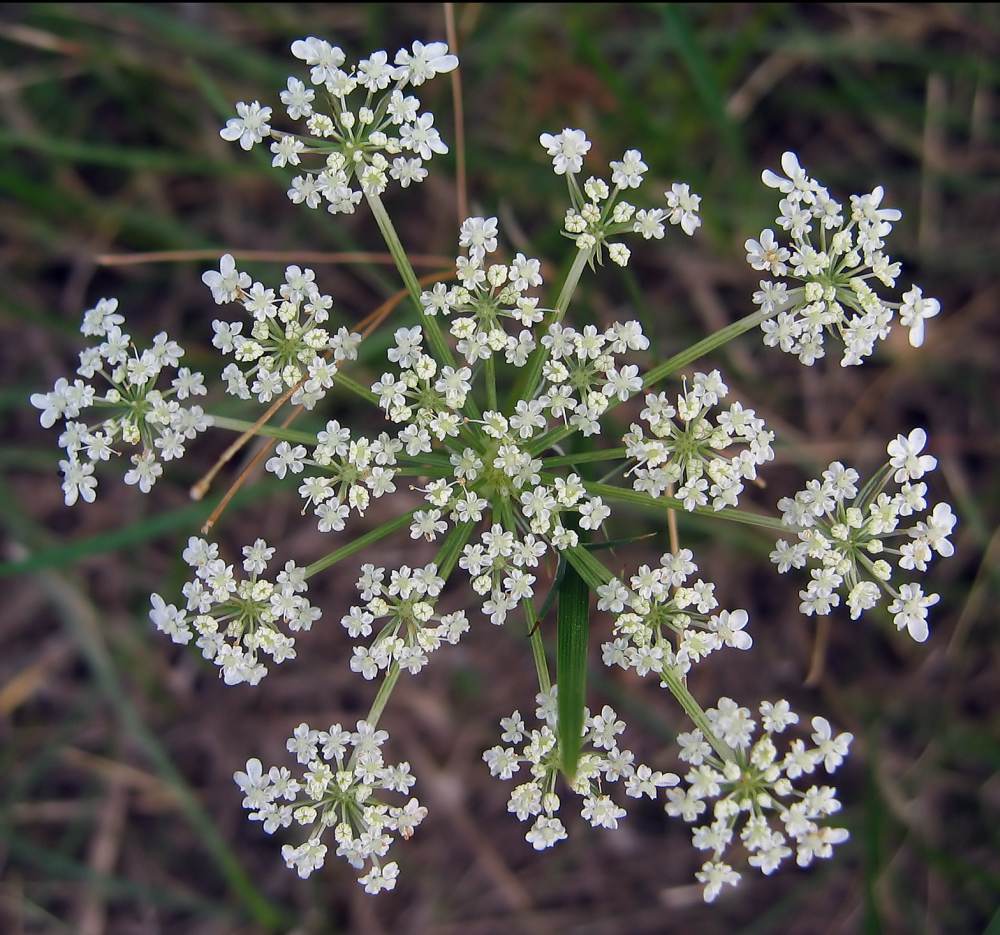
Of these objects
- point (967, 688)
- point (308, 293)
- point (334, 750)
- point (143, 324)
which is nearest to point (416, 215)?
point (143, 324)

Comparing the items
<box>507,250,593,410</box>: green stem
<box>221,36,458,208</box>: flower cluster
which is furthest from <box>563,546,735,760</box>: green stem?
<box>221,36,458,208</box>: flower cluster

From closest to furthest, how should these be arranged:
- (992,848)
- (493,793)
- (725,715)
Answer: (725,715), (992,848), (493,793)

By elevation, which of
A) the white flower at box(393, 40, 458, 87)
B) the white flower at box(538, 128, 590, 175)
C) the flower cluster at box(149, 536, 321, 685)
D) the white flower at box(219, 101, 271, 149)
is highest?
the white flower at box(393, 40, 458, 87)

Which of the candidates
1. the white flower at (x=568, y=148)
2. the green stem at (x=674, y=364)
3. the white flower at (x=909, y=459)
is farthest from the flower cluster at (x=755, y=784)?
the white flower at (x=568, y=148)

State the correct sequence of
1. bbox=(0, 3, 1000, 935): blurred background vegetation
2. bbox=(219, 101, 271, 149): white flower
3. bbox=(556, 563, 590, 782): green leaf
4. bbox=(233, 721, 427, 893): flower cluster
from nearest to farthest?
bbox=(556, 563, 590, 782): green leaf, bbox=(233, 721, 427, 893): flower cluster, bbox=(219, 101, 271, 149): white flower, bbox=(0, 3, 1000, 935): blurred background vegetation

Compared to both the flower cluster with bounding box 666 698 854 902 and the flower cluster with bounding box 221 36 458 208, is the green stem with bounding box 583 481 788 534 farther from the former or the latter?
the flower cluster with bounding box 221 36 458 208

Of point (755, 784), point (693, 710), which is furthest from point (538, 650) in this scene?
point (755, 784)

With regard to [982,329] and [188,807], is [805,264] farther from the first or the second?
[188,807]
